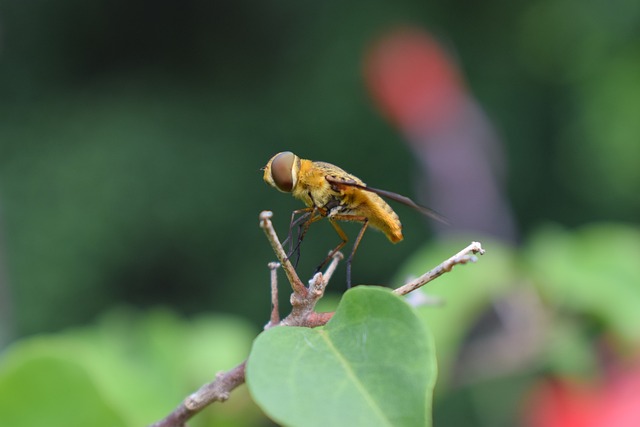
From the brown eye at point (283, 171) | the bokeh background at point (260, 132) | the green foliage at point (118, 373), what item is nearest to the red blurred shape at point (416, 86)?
the bokeh background at point (260, 132)

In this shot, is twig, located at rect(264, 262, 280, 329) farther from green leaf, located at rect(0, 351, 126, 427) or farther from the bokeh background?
the bokeh background

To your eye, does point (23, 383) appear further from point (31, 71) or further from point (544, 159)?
point (31, 71)

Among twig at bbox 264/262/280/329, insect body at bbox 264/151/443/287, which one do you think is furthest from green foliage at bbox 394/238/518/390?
twig at bbox 264/262/280/329

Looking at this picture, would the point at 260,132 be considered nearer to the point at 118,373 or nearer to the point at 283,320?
the point at 118,373

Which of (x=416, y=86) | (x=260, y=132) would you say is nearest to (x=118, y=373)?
(x=416, y=86)

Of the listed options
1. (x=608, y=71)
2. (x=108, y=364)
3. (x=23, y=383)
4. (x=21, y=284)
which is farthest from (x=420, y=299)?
(x=21, y=284)

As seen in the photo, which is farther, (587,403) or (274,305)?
(587,403)
